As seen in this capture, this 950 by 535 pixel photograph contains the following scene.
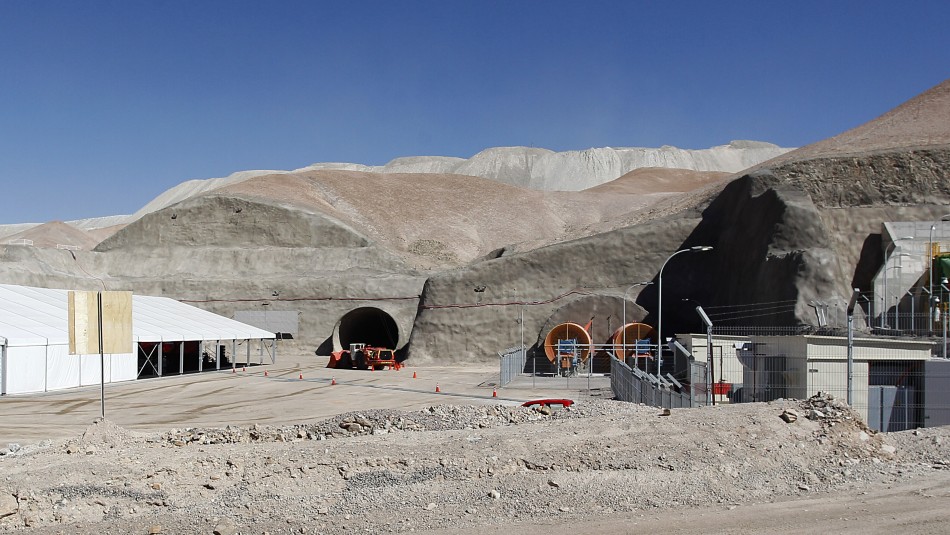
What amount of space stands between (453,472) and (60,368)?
24849mm

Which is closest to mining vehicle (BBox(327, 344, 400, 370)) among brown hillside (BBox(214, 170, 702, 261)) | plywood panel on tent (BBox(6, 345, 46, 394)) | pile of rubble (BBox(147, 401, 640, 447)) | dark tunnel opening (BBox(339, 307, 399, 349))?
dark tunnel opening (BBox(339, 307, 399, 349))

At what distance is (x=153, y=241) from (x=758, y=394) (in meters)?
62.0

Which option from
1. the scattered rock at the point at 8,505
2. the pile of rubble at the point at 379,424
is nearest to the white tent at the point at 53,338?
the pile of rubble at the point at 379,424

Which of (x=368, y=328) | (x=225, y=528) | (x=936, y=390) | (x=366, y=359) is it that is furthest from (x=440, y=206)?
(x=225, y=528)

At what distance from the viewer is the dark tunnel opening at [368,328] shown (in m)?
58.3

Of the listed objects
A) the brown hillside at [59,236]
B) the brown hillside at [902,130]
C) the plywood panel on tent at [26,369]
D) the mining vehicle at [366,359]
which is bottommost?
the mining vehicle at [366,359]

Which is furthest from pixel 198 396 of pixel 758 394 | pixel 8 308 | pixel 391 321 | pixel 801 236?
pixel 391 321

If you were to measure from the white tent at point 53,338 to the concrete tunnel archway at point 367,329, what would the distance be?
12616mm

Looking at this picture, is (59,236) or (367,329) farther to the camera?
(59,236)

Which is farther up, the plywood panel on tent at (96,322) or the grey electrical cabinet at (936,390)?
the plywood panel on tent at (96,322)

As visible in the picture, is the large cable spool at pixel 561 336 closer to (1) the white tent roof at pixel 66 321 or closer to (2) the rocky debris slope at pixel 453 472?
(1) the white tent roof at pixel 66 321

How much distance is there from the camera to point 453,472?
466 inches

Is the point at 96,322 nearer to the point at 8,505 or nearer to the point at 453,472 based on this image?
the point at 8,505

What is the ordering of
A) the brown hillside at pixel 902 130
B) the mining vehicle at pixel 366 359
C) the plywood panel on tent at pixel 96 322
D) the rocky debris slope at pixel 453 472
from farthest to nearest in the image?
the brown hillside at pixel 902 130
the mining vehicle at pixel 366 359
the plywood panel on tent at pixel 96 322
the rocky debris slope at pixel 453 472
